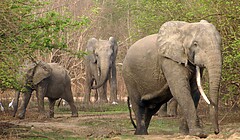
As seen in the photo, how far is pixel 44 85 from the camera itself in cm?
1817

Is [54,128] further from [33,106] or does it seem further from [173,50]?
[33,106]

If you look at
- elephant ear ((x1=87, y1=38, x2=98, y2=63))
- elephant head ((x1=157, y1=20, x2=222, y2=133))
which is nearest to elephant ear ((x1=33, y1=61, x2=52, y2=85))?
elephant ear ((x1=87, y1=38, x2=98, y2=63))

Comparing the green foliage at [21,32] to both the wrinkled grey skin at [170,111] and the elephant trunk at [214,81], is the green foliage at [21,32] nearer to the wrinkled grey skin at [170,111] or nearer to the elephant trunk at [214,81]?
the elephant trunk at [214,81]

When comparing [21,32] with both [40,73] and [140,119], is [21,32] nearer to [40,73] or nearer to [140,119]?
[140,119]

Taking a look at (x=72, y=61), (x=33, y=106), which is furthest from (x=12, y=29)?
(x=72, y=61)

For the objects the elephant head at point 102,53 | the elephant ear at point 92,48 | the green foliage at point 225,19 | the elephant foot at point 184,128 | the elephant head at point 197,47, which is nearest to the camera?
the elephant head at point 197,47

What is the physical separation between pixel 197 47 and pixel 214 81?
0.94m

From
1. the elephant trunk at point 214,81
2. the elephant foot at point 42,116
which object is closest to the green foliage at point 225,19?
the elephant trunk at point 214,81

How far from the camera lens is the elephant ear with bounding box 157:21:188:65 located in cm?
1138

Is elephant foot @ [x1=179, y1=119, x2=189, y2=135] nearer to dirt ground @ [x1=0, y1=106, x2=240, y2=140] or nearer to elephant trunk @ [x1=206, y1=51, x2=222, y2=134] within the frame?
dirt ground @ [x1=0, y1=106, x2=240, y2=140]

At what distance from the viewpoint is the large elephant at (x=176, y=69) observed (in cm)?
1065

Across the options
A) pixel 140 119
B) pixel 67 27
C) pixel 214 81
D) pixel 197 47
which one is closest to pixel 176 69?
pixel 197 47

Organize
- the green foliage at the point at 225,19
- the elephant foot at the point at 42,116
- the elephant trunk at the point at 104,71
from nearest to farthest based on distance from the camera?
the green foliage at the point at 225,19, the elephant foot at the point at 42,116, the elephant trunk at the point at 104,71

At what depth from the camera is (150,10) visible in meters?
19.4
